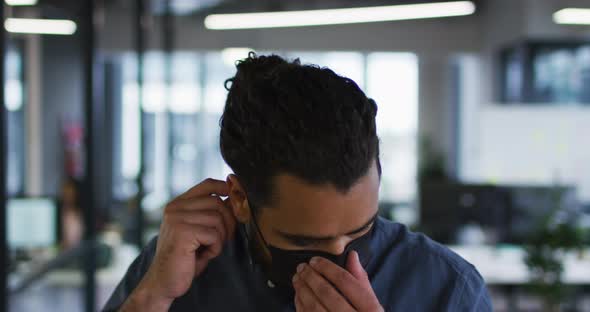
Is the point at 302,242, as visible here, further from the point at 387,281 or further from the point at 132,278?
the point at 132,278

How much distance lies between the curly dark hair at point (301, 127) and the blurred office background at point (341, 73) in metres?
0.11

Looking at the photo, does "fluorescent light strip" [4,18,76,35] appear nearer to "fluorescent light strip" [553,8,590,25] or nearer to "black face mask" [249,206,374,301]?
"black face mask" [249,206,374,301]

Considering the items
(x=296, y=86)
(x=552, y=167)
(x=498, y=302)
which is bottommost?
(x=498, y=302)

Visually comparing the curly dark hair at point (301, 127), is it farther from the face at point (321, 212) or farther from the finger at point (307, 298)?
the finger at point (307, 298)

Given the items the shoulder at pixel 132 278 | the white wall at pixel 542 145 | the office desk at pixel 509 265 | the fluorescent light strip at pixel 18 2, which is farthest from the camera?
the white wall at pixel 542 145

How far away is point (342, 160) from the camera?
1.05m

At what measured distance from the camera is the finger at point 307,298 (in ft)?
3.37

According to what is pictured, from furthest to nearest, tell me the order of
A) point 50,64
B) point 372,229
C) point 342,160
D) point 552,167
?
point 50,64 → point 552,167 → point 372,229 → point 342,160

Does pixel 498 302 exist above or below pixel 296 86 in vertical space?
below

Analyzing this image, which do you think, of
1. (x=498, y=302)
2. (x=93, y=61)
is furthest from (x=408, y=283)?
(x=498, y=302)

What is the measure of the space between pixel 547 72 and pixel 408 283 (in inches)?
296

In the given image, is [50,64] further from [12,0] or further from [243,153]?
[243,153]

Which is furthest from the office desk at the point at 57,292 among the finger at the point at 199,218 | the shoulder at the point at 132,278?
the finger at the point at 199,218

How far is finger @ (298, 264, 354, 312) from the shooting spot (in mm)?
1018
